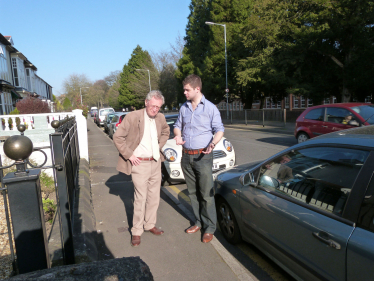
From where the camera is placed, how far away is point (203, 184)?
3676mm

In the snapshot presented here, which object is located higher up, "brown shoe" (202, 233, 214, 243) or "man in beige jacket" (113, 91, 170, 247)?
"man in beige jacket" (113, 91, 170, 247)

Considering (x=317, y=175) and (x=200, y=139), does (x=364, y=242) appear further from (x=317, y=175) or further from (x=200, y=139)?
(x=200, y=139)

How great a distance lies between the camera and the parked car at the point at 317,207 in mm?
1983

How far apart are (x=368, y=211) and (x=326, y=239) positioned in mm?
355

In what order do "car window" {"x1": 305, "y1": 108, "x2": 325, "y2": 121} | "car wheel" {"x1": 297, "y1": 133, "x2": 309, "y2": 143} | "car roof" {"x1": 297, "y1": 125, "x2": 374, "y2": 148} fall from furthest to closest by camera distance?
"car wheel" {"x1": 297, "y1": 133, "x2": 309, "y2": 143} → "car window" {"x1": 305, "y1": 108, "x2": 325, "y2": 121} → "car roof" {"x1": 297, "y1": 125, "x2": 374, "y2": 148}

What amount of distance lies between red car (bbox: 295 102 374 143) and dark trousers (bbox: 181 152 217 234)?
6.74 metres

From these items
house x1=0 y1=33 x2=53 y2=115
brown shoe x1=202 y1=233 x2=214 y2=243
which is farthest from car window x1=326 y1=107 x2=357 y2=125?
house x1=0 y1=33 x2=53 y2=115

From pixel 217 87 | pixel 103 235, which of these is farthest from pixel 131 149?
pixel 217 87

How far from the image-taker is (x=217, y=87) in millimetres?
32688

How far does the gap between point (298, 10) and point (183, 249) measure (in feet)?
79.5

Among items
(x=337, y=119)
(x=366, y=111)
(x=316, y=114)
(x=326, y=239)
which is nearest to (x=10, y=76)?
(x=316, y=114)

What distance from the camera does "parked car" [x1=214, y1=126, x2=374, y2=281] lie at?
1983mm

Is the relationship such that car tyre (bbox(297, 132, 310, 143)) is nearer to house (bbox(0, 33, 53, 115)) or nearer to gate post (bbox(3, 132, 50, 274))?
gate post (bbox(3, 132, 50, 274))

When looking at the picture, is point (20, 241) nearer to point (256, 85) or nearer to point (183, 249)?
point (183, 249)
